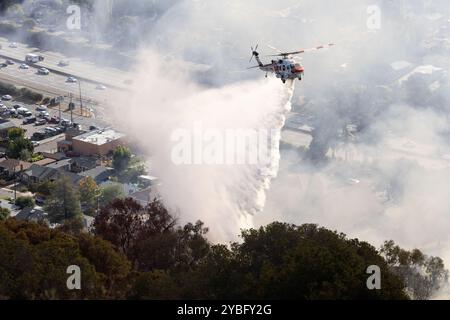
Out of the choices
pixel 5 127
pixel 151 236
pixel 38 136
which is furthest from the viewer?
pixel 38 136

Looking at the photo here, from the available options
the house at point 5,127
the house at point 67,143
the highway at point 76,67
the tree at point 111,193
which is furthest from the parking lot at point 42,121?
the tree at point 111,193

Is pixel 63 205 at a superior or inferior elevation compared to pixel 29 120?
inferior

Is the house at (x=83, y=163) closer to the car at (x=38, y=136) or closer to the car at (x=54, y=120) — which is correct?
the car at (x=38, y=136)

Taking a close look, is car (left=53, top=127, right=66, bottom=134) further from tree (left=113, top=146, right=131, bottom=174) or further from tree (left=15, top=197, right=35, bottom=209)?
tree (left=15, top=197, right=35, bottom=209)

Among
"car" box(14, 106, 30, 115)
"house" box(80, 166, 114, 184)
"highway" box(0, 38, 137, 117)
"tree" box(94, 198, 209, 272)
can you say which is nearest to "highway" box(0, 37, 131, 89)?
"highway" box(0, 38, 137, 117)

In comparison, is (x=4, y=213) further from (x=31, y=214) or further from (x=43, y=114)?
(x=43, y=114)

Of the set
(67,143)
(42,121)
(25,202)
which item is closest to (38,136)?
(42,121)
